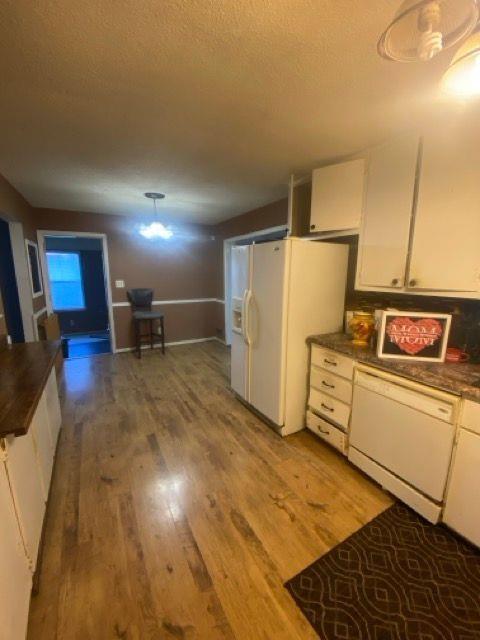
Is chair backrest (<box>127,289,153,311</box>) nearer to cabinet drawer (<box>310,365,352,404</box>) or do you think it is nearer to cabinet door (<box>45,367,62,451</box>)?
cabinet door (<box>45,367,62,451</box>)

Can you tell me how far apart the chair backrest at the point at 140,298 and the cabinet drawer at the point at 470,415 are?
176 inches

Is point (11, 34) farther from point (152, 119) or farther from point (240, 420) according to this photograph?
point (240, 420)

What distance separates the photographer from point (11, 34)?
106cm

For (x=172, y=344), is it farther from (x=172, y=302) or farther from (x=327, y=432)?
(x=327, y=432)

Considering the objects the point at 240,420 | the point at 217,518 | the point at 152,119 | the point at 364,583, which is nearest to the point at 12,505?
the point at 217,518

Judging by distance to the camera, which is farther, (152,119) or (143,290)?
(143,290)

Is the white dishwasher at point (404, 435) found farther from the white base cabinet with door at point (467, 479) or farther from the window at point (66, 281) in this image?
the window at point (66, 281)

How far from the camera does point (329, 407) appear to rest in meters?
2.27

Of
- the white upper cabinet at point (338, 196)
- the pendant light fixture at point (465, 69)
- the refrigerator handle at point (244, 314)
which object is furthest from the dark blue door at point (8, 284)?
the pendant light fixture at point (465, 69)

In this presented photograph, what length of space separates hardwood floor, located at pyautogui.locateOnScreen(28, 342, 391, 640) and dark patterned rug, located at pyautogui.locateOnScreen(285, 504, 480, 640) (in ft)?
0.29

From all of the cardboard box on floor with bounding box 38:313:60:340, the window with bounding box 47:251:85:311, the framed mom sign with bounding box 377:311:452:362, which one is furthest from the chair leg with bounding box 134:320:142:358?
the framed mom sign with bounding box 377:311:452:362

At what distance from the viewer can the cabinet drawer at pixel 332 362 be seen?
2.07m

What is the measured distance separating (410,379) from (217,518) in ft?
4.76

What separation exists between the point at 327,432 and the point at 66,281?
6.58 meters
